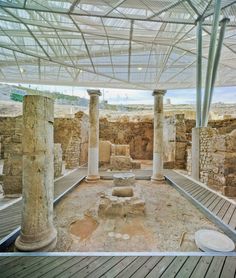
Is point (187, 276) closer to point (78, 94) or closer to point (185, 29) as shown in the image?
point (185, 29)

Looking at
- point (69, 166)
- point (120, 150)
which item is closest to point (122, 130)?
point (120, 150)

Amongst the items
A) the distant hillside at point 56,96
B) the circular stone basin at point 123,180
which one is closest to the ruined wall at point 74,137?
the circular stone basin at point 123,180

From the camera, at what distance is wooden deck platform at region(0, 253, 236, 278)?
2674mm

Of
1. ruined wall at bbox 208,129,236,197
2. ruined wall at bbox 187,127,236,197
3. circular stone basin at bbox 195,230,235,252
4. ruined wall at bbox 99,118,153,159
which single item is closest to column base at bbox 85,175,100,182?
ruined wall at bbox 187,127,236,197

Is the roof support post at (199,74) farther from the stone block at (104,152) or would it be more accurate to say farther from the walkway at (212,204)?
the stone block at (104,152)

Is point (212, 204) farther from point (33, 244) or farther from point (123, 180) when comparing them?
point (33, 244)

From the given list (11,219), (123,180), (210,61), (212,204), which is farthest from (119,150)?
(11,219)

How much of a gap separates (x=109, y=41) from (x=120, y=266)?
12.9m

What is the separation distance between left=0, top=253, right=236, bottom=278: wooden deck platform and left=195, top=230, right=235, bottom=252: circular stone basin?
257mm

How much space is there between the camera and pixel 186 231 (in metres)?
4.38

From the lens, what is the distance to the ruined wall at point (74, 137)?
1200cm

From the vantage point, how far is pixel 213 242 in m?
3.55

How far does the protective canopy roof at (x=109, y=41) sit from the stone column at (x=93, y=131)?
150 inches

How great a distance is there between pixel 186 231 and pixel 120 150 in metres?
8.62
